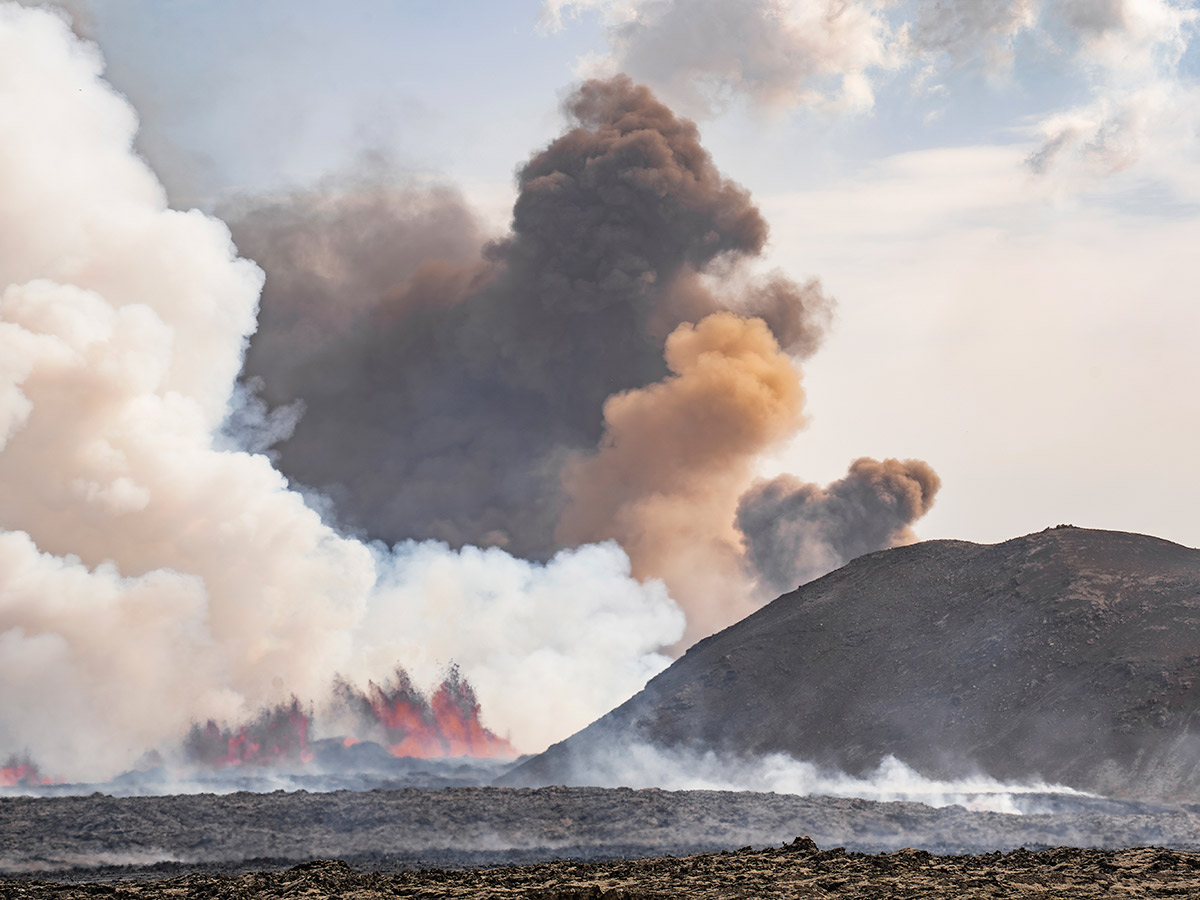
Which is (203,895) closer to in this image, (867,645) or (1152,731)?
(1152,731)

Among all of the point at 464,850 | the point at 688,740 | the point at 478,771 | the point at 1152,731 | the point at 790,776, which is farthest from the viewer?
the point at 478,771

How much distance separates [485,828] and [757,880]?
2997cm

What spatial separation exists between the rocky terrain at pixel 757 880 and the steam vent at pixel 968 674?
40.9m

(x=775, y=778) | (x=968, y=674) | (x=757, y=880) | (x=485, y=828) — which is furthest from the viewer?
(x=968, y=674)

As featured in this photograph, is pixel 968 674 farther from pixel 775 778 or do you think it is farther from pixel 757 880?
pixel 757 880

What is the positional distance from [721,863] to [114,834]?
35403 millimetres

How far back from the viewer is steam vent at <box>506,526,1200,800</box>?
259 ft

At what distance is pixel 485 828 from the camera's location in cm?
6100

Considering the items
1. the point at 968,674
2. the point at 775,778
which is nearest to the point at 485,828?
the point at 775,778

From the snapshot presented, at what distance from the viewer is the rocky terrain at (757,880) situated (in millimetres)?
30453

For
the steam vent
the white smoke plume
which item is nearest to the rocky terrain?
the white smoke plume

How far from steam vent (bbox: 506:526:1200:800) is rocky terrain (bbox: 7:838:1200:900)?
40894mm

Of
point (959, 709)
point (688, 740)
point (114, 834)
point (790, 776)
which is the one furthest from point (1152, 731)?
point (114, 834)

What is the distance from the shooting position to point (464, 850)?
192 feet
